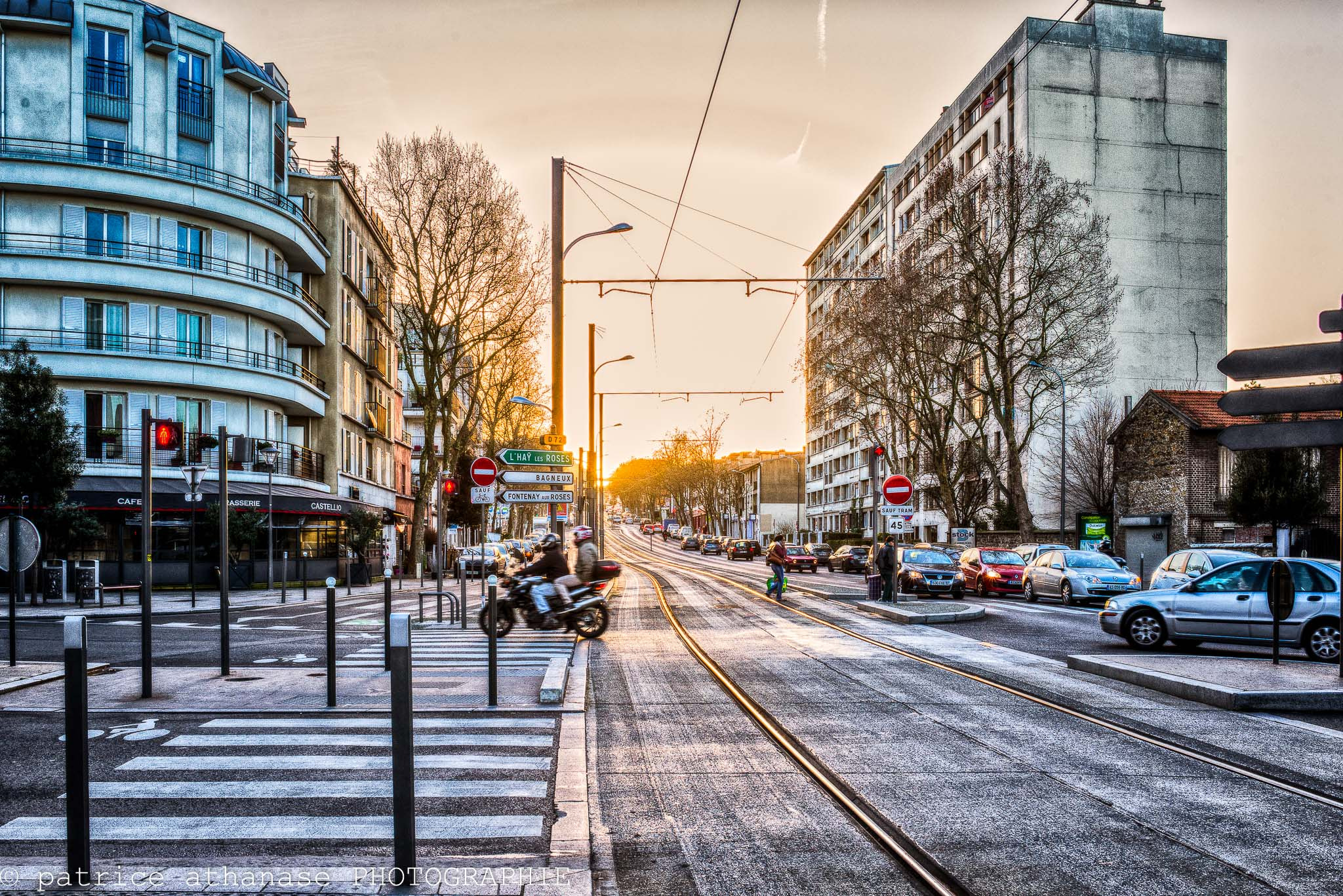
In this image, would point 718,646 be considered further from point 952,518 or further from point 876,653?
point 952,518

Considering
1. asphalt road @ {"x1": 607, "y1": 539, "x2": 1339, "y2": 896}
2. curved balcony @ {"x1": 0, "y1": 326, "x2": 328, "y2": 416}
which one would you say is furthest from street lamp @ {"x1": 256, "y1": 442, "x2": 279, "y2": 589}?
asphalt road @ {"x1": 607, "y1": 539, "x2": 1339, "y2": 896}

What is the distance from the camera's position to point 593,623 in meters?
17.0

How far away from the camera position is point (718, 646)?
16031 mm

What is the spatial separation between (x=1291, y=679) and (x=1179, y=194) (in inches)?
1957

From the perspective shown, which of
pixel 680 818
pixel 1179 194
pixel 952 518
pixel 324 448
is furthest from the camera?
pixel 1179 194

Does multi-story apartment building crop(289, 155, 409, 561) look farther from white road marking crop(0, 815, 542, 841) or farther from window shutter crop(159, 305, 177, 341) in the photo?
white road marking crop(0, 815, 542, 841)

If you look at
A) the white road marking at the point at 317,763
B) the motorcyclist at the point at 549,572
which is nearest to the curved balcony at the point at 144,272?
the motorcyclist at the point at 549,572

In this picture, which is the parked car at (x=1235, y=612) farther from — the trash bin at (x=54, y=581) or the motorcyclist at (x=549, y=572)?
the trash bin at (x=54, y=581)

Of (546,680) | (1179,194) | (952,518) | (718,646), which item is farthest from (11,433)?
(1179,194)

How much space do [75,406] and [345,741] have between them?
32070 millimetres

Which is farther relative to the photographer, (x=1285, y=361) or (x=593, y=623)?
(x=593, y=623)

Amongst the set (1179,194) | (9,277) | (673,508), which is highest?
(1179,194)

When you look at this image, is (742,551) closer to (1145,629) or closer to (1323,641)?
(1145,629)

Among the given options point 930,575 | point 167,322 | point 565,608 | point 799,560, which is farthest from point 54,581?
point 799,560
